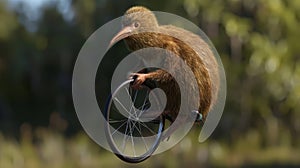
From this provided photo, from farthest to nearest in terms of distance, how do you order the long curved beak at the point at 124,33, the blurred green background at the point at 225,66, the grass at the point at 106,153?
the grass at the point at 106,153 < the blurred green background at the point at 225,66 < the long curved beak at the point at 124,33

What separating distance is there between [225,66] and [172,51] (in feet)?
12.3

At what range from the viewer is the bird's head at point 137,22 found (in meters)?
0.53

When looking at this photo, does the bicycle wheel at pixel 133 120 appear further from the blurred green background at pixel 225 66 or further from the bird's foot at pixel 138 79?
the blurred green background at pixel 225 66

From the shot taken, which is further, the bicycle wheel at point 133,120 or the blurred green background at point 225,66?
the blurred green background at point 225,66

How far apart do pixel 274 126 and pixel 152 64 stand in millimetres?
5071

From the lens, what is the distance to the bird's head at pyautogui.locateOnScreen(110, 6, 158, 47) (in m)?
0.53

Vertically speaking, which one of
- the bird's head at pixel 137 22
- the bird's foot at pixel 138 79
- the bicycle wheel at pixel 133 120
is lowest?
the bicycle wheel at pixel 133 120

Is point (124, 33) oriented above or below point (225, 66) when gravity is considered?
above

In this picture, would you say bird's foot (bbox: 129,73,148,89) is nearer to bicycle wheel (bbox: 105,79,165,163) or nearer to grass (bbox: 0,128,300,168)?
bicycle wheel (bbox: 105,79,165,163)

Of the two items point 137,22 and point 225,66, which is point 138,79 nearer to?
→ point 137,22

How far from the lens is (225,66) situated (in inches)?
168

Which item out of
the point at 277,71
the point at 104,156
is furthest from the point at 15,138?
the point at 277,71

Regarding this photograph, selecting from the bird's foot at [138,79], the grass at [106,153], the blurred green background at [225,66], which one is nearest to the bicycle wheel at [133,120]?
the bird's foot at [138,79]

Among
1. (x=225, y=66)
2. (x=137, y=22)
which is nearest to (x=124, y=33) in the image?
(x=137, y=22)
